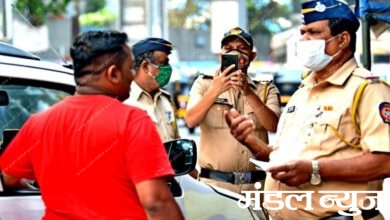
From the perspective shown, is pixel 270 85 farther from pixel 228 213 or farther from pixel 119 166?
pixel 119 166

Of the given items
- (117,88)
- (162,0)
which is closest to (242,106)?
(117,88)

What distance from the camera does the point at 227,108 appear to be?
16.5ft

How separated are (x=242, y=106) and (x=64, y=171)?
7.94 ft

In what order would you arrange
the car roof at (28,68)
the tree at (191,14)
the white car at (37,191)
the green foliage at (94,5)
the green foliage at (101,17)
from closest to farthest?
the white car at (37,191), the car roof at (28,68), the tree at (191,14), the green foliage at (94,5), the green foliage at (101,17)

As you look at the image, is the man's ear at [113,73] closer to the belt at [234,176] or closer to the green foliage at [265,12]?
the belt at [234,176]

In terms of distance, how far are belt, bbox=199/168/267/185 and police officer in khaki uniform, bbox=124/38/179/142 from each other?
0.33m

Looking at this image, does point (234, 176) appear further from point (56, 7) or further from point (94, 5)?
point (94, 5)

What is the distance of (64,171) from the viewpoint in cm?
274

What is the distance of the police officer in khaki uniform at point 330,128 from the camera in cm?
340

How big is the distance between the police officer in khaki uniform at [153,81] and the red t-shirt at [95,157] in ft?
6.22

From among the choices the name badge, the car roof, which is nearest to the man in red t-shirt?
the car roof

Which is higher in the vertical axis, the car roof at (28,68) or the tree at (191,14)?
the car roof at (28,68)

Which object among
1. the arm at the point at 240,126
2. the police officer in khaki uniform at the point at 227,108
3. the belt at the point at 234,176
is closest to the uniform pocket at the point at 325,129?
the arm at the point at 240,126

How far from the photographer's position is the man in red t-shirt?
2.66m
